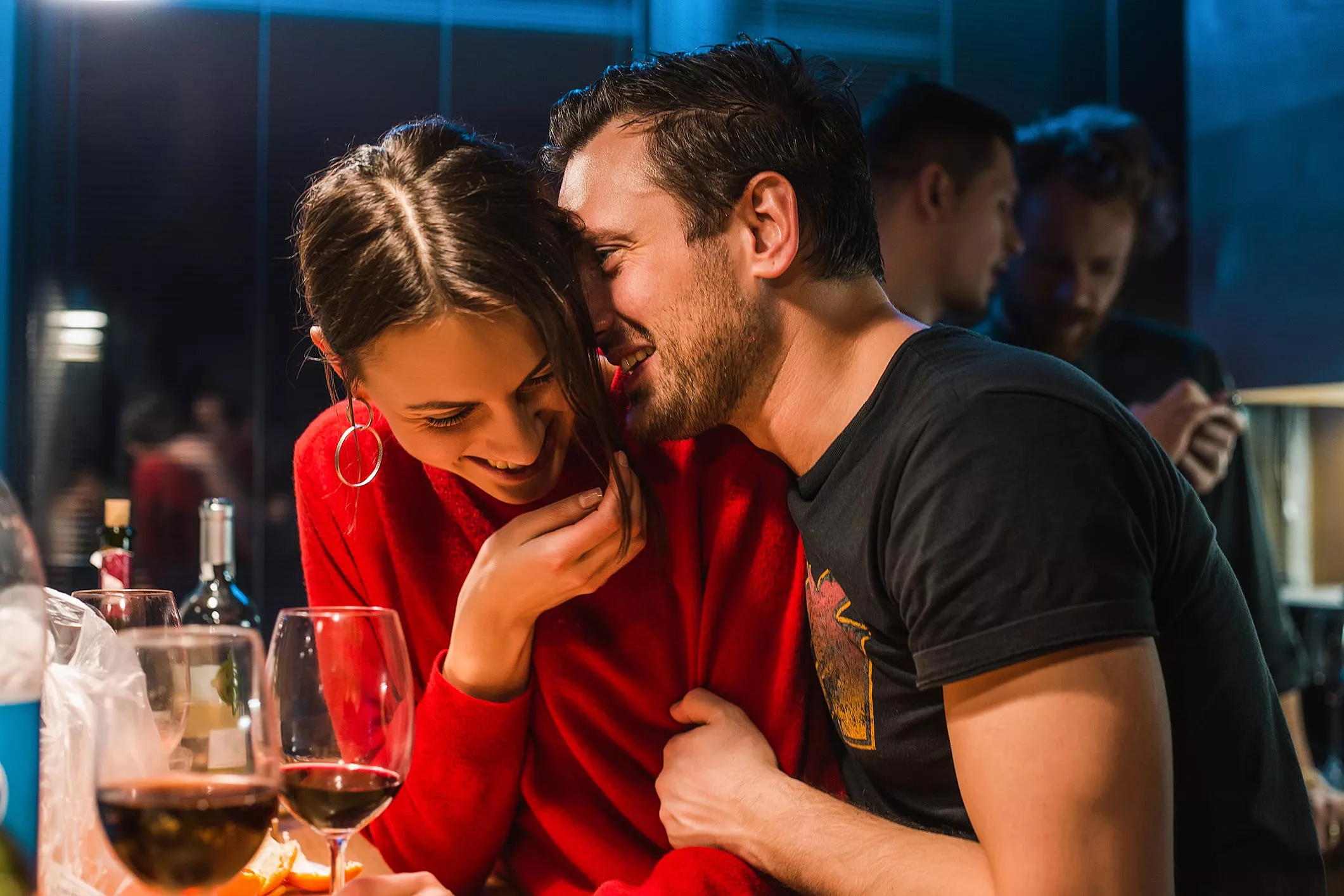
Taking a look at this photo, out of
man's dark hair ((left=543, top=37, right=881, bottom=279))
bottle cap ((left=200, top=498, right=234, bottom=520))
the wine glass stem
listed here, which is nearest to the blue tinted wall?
man's dark hair ((left=543, top=37, right=881, bottom=279))

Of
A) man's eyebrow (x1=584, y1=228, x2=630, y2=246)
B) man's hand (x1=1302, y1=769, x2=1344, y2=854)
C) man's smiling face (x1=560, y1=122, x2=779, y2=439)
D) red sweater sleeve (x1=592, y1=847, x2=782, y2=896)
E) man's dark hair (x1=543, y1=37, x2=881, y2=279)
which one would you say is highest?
man's dark hair (x1=543, y1=37, x2=881, y2=279)

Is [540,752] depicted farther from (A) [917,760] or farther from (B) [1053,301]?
(B) [1053,301]

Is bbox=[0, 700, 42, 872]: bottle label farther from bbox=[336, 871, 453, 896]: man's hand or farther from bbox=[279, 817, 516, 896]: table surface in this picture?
bbox=[279, 817, 516, 896]: table surface

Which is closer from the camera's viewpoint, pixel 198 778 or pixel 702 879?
pixel 198 778

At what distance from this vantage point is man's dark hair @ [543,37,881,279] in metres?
1.23

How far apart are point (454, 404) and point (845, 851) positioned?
0.54m

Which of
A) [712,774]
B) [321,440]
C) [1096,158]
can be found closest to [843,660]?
[712,774]

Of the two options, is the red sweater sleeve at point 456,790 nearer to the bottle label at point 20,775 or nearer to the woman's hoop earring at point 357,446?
Result: the woman's hoop earring at point 357,446

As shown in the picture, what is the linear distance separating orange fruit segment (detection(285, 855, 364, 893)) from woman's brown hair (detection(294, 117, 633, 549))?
0.40 metres

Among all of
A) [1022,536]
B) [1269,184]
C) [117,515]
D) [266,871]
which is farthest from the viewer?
[1269,184]

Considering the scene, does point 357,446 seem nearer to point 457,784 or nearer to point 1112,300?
point 457,784

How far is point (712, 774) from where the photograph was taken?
44.2 inches

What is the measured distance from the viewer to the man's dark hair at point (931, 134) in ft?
7.75

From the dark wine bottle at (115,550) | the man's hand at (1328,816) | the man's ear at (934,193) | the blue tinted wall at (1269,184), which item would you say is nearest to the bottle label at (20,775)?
the dark wine bottle at (115,550)
